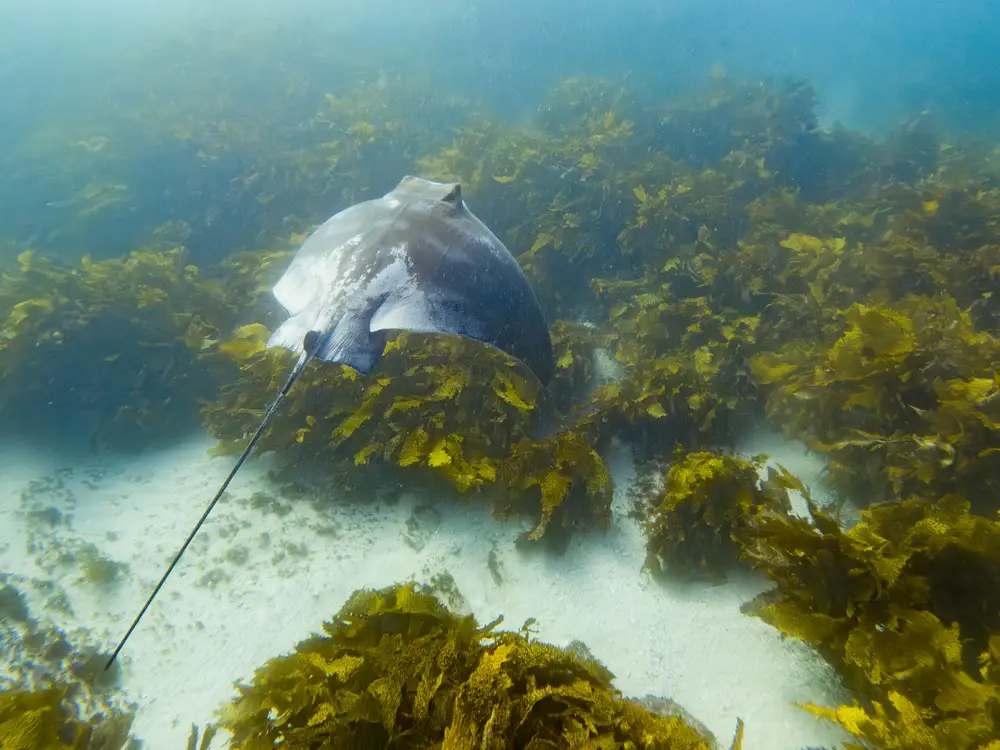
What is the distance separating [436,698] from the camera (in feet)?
6.31

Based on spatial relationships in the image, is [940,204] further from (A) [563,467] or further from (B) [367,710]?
(B) [367,710]

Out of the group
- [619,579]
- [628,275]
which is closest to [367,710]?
[619,579]

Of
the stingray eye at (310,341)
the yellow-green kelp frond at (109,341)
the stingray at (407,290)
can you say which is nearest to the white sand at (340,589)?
the stingray at (407,290)

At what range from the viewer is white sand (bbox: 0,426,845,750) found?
2371mm

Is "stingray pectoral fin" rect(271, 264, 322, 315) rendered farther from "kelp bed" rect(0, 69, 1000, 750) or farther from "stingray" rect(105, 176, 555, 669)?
"kelp bed" rect(0, 69, 1000, 750)

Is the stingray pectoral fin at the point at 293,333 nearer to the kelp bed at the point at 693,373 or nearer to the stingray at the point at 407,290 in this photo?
the stingray at the point at 407,290

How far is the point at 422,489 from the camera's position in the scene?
3.62m

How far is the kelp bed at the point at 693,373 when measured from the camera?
7.31ft

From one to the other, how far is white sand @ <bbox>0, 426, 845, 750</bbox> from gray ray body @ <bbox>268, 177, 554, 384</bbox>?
1420 millimetres

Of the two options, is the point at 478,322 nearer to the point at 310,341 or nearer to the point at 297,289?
the point at 310,341

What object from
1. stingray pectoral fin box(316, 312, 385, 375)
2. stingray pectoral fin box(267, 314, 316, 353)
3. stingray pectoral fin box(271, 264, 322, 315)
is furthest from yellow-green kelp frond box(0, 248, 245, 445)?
stingray pectoral fin box(316, 312, 385, 375)

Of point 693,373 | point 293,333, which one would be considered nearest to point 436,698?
point 293,333

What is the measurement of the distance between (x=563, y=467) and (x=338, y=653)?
71.5 inches

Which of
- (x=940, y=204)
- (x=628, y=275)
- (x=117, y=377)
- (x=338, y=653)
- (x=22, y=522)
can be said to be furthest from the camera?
(x=628, y=275)
